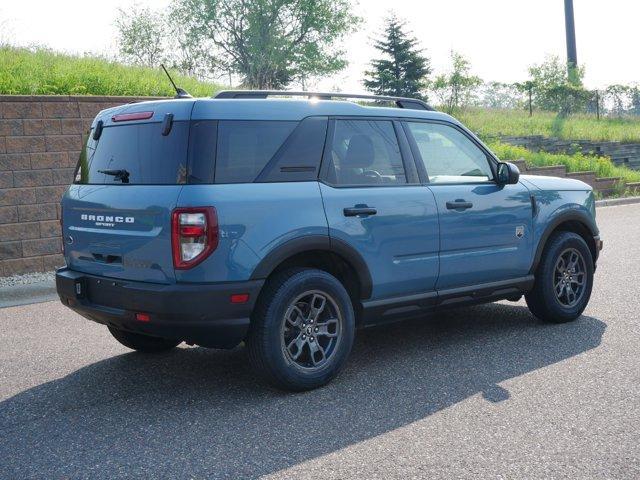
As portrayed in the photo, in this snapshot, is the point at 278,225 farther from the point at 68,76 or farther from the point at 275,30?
the point at 275,30

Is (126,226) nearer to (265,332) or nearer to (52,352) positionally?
(265,332)

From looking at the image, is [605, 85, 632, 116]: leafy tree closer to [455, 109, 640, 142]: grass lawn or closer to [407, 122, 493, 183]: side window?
[455, 109, 640, 142]: grass lawn

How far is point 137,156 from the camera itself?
17.0 ft

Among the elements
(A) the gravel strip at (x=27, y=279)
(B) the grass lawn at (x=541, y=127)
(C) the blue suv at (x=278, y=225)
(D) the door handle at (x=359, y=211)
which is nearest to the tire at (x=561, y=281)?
(C) the blue suv at (x=278, y=225)

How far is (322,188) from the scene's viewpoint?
5.34 meters

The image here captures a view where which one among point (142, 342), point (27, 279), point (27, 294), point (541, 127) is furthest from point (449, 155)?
point (541, 127)

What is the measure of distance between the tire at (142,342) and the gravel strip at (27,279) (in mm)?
4417

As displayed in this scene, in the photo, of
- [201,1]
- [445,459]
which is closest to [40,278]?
[445,459]

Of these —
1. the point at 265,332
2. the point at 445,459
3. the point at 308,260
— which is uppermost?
the point at 308,260

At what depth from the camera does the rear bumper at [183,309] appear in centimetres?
473

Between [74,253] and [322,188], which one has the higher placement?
[322,188]

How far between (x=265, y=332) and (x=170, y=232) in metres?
0.85

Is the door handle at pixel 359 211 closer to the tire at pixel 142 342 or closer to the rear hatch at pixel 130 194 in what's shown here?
the rear hatch at pixel 130 194

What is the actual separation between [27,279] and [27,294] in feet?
2.37
